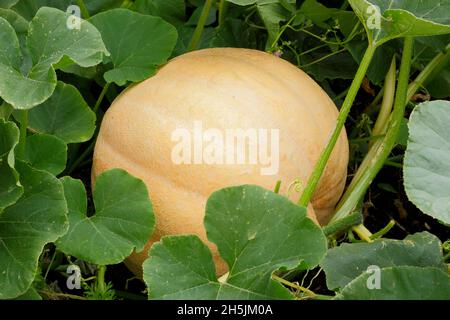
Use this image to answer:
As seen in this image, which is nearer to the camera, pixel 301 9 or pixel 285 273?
pixel 285 273

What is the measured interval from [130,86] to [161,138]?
0.16 meters

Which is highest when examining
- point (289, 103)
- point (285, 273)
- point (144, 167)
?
point (289, 103)

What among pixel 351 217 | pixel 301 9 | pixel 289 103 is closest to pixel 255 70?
pixel 289 103

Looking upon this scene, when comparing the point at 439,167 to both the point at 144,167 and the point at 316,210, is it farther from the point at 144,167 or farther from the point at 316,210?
the point at 144,167

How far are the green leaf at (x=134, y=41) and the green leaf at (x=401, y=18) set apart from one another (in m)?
0.35

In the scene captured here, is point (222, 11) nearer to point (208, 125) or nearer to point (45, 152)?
point (208, 125)

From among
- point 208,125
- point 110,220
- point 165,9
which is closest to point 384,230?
point 208,125

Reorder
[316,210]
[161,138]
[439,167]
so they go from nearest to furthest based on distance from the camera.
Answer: [439,167] → [161,138] → [316,210]

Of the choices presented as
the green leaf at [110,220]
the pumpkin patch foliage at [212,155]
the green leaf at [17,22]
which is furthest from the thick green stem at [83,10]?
the green leaf at [110,220]

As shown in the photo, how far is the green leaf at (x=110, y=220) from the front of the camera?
1225 millimetres

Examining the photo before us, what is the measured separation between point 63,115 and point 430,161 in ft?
2.07

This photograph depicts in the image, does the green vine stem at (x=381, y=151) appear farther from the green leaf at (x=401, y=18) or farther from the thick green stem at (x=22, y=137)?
the thick green stem at (x=22, y=137)

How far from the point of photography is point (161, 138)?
1.34 metres

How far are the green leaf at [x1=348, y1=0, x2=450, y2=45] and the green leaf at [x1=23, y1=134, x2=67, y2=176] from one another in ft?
1.66
